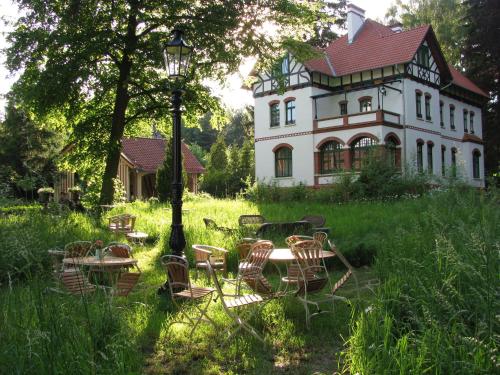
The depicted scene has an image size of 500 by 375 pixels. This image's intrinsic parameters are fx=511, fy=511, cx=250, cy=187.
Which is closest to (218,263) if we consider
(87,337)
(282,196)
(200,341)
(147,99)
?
(200,341)

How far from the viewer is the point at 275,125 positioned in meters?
31.6

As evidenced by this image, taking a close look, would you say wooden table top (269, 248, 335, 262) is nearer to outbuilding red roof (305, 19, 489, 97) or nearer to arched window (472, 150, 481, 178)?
outbuilding red roof (305, 19, 489, 97)

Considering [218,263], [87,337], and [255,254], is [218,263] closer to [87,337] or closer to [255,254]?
[255,254]

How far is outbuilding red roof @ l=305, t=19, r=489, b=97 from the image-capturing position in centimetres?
2892

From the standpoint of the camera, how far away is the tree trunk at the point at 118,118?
57.5 feet

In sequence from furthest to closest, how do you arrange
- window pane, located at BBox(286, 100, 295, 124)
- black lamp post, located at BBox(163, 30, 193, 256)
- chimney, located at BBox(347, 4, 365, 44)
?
chimney, located at BBox(347, 4, 365, 44) → window pane, located at BBox(286, 100, 295, 124) → black lamp post, located at BBox(163, 30, 193, 256)

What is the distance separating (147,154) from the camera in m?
36.0

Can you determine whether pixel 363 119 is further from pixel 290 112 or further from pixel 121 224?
pixel 121 224

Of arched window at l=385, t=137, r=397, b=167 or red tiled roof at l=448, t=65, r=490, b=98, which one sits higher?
red tiled roof at l=448, t=65, r=490, b=98

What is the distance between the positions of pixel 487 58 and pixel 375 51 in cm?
943

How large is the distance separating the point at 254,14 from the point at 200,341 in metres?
14.3

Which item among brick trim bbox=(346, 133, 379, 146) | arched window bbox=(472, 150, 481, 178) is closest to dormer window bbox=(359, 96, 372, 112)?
brick trim bbox=(346, 133, 379, 146)

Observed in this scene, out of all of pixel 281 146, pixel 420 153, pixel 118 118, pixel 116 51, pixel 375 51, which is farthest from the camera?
pixel 281 146

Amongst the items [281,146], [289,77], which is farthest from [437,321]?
[289,77]
